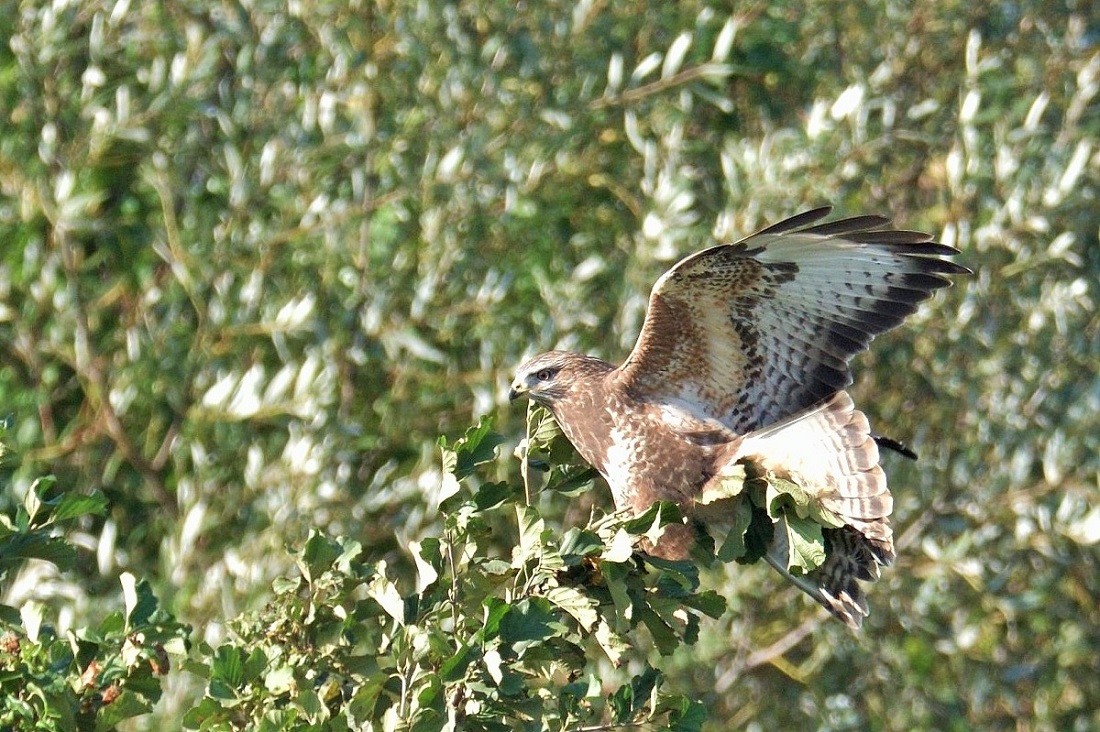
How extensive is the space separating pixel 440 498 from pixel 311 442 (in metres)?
2.98

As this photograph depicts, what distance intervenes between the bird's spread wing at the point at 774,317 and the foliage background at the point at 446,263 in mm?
1727

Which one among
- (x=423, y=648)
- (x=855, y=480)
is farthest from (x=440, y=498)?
(x=855, y=480)

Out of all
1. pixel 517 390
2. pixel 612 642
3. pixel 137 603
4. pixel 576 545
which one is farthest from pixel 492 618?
pixel 517 390

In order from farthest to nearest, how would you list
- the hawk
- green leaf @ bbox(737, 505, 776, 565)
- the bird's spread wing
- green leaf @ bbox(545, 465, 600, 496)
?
the bird's spread wing
the hawk
green leaf @ bbox(545, 465, 600, 496)
green leaf @ bbox(737, 505, 776, 565)

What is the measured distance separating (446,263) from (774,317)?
2.32 meters

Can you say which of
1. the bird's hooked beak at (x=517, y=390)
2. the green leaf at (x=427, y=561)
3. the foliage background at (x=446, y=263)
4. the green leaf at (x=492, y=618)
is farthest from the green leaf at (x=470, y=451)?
the foliage background at (x=446, y=263)

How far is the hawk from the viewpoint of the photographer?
420 cm

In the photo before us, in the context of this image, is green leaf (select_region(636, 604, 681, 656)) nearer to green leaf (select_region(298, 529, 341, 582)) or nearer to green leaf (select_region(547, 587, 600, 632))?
green leaf (select_region(547, 587, 600, 632))

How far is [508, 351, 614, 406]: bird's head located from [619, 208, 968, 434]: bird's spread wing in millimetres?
151

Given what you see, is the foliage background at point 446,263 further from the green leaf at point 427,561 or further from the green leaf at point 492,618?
the green leaf at point 492,618

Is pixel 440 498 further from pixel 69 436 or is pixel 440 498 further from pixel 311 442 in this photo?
pixel 69 436

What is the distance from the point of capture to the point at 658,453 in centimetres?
439

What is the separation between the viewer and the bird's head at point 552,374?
4629 millimetres

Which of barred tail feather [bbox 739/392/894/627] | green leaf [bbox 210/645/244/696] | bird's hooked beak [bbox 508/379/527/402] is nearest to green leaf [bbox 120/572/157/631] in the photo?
green leaf [bbox 210/645/244/696]
